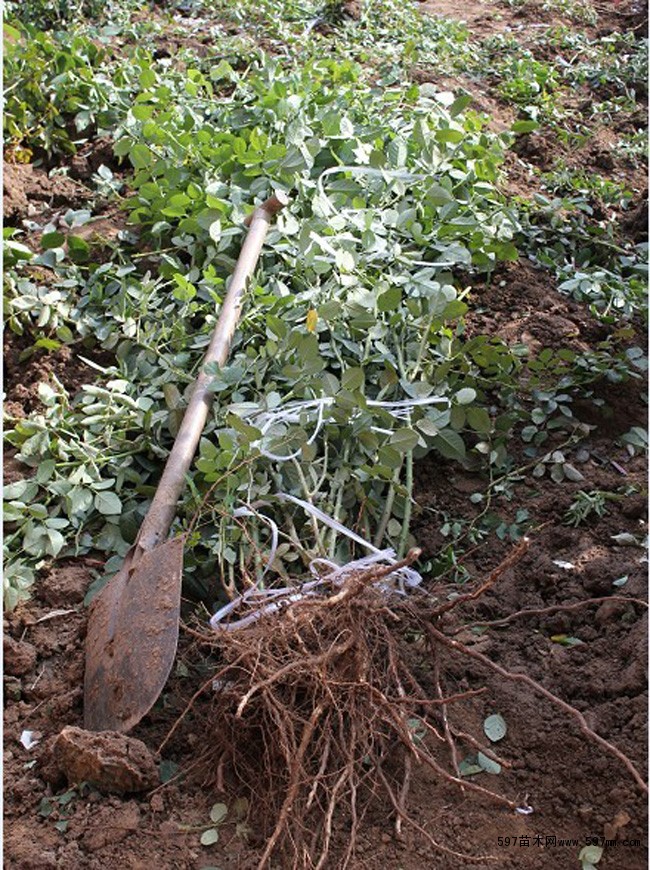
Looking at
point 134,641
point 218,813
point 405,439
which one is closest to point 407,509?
Answer: point 405,439

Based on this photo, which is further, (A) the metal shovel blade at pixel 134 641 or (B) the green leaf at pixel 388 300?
(B) the green leaf at pixel 388 300

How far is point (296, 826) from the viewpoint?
1734 mm

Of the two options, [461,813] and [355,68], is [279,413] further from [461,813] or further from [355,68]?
[355,68]

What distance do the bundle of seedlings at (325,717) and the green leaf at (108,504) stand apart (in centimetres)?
54

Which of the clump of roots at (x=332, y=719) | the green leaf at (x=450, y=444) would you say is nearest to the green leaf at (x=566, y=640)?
the clump of roots at (x=332, y=719)

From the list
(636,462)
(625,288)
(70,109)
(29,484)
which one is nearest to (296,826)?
(29,484)

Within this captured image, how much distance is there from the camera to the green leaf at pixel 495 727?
1.93 m

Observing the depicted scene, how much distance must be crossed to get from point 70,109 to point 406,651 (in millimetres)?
2646

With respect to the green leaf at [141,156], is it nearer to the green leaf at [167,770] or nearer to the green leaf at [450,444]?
the green leaf at [450,444]

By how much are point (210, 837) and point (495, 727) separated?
0.55 metres

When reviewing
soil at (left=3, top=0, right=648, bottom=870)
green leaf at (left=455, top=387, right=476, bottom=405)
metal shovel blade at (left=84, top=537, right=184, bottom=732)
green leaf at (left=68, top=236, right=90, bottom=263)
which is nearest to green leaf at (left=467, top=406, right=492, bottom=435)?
green leaf at (left=455, top=387, right=476, bottom=405)

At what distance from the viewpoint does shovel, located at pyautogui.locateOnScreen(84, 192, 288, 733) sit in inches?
76.8

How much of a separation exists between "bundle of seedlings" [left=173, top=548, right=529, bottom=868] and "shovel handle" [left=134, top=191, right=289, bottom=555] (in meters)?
0.34

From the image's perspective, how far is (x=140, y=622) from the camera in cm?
203
